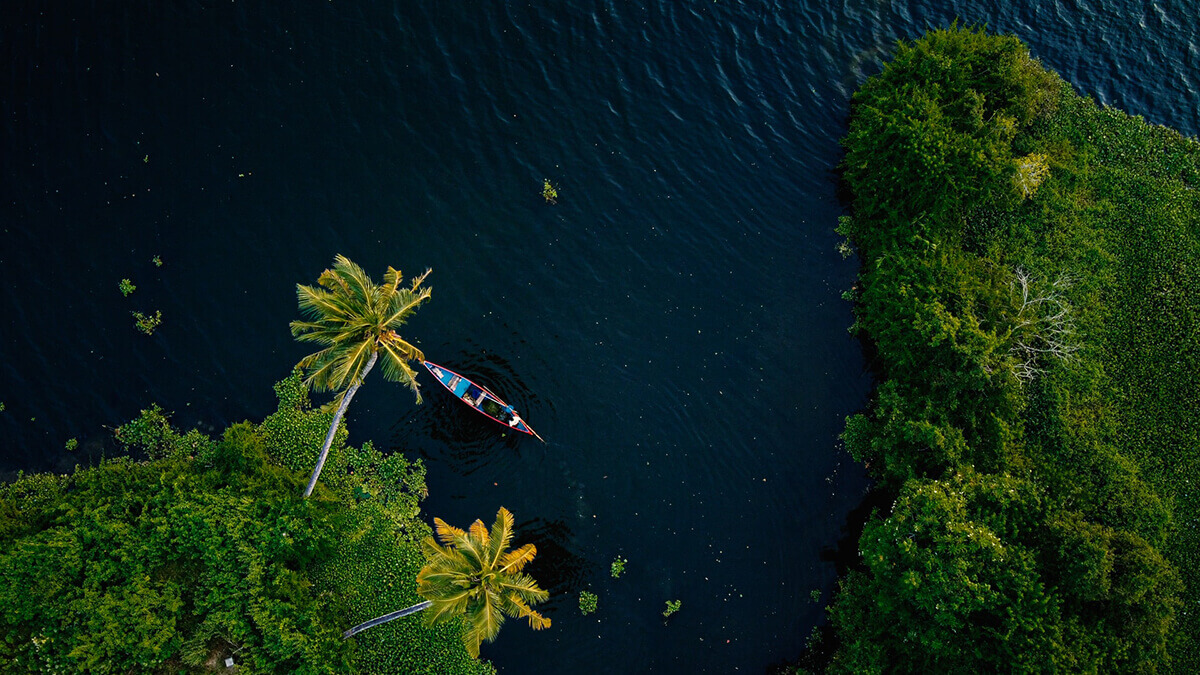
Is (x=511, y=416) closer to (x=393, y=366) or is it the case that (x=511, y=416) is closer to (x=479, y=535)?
(x=393, y=366)

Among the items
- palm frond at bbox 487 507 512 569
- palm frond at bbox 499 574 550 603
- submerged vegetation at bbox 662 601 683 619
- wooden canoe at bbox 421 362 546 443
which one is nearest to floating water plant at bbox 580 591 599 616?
submerged vegetation at bbox 662 601 683 619

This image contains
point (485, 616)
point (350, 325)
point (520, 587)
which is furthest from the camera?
point (350, 325)

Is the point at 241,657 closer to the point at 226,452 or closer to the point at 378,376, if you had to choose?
the point at 226,452

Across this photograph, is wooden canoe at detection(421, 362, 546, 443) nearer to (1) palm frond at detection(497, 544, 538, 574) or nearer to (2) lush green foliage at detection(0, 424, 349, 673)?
(2) lush green foliage at detection(0, 424, 349, 673)

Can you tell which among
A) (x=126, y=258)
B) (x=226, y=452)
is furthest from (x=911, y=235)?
(x=126, y=258)

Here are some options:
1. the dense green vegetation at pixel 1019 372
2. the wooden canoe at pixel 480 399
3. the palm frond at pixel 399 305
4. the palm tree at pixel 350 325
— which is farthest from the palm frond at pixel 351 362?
the dense green vegetation at pixel 1019 372

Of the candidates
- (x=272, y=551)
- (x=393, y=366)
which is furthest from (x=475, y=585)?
(x=272, y=551)

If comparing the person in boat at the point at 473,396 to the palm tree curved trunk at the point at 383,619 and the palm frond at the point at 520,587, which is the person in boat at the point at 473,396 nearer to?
the palm tree curved trunk at the point at 383,619
